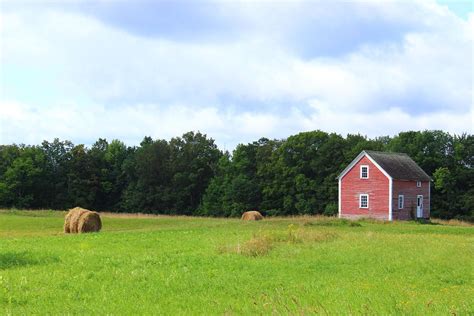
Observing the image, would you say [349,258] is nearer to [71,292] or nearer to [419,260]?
[419,260]

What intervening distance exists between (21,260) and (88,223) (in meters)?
16.7

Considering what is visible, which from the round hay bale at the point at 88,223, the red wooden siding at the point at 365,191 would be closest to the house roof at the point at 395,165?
the red wooden siding at the point at 365,191

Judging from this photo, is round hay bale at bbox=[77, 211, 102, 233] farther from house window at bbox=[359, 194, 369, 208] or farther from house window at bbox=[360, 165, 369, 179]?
house window at bbox=[360, 165, 369, 179]

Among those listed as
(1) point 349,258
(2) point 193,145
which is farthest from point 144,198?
(1) point 349,258

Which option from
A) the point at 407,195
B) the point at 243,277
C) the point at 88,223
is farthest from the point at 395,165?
the point at 243,277

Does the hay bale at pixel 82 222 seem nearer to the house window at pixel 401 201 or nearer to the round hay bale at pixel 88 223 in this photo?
the round hay bale at pixel 88 223

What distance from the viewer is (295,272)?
608 inches

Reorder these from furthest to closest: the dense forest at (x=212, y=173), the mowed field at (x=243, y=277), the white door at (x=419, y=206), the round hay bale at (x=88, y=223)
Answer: the dense forest at (x=212, y=173) < the white door at (x=419, y=206) < the round hay bale at (x=88, y=223) < the mowed field at (x=243, y=277)

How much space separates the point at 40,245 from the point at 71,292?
11733 mm

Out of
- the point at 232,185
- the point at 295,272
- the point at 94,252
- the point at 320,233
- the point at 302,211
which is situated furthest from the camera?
the point at 232,185

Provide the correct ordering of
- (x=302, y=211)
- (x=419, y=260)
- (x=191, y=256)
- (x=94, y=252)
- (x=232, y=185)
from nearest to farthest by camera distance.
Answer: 1. (x=419, y=260)
2. (x=191, y=256)
3. (x=94, y=252)
4. (x=302, y=211)
5. (x=232, y=185)

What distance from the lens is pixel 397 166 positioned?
5694cm

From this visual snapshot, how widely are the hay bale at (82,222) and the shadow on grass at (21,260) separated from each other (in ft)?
50.1

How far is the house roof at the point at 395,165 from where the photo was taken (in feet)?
181
